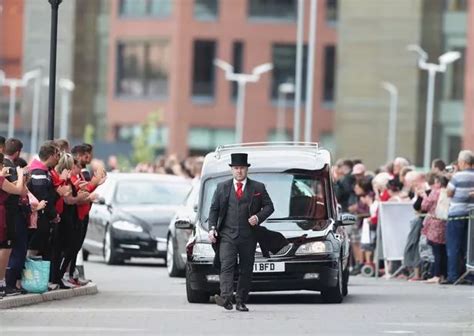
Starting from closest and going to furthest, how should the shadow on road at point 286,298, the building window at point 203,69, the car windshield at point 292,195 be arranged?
the shadow on road at point 286,298 < the car windshield at point 292,195 < the building window at point 203,69

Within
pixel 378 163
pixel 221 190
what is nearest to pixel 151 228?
pixel 221 190

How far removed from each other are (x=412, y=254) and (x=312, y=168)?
264 inches

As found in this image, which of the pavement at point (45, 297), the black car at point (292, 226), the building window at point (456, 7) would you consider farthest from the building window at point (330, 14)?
the pavement at point (45, 297)

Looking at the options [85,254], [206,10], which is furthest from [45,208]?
[206,10]

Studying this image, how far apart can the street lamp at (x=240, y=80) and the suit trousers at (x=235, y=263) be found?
262 ft

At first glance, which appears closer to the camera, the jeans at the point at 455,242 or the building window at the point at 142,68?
the jeans at the point at 455,242

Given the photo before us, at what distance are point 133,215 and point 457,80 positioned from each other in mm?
63710

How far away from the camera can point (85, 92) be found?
11388 centimetres

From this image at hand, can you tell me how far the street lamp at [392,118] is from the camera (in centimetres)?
9642

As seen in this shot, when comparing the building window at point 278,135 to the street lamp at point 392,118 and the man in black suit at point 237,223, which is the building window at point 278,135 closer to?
the street lamp at point 392,118

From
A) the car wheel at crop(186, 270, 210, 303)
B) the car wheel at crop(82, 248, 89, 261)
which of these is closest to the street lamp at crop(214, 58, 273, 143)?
the car wheel at crop(82, 248, 89, 261)

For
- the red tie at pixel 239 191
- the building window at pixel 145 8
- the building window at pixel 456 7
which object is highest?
the building window at pixel 456 7

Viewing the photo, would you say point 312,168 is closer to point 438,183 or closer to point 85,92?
point 438,183

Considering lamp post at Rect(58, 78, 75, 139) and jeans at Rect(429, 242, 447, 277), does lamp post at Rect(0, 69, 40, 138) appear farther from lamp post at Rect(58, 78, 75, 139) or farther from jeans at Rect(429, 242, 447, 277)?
jeans at Rect(429, 242, 447, 277)
